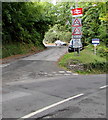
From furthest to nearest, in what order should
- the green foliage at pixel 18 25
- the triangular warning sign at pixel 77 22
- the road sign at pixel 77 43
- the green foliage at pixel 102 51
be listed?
1. the green foliage at pixel 102 51
2. the green foliage at pixel 18 25
3. the road sign at pixel 77 43
4. the triangular warning sign at pixel 77 22

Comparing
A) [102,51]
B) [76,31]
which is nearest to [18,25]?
[76,31]

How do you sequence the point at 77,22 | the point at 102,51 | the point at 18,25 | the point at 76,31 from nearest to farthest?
the point at 77,22, the point at 76,31, the point at 18,25, the point at 102,51

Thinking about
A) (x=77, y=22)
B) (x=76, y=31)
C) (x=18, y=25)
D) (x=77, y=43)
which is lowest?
(x=77, y=43)

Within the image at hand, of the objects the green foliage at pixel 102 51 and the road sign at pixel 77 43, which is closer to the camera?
the road sign at pixel 77 43

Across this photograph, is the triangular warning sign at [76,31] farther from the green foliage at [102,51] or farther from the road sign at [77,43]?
the green foliage at [102,51]

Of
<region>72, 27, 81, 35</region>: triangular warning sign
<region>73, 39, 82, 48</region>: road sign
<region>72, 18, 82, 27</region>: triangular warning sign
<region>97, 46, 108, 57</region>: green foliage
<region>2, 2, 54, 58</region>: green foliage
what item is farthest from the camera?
<region>97, 46, 108, 57</region>: green foliage

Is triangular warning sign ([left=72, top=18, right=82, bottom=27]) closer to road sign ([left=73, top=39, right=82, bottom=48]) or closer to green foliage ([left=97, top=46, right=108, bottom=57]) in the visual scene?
road sign ([left=73, top=39, right=82, bottom=48])

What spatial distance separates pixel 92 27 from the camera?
28.4 metres

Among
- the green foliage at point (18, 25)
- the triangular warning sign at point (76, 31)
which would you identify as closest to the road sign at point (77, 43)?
the triangular warning sign at point (76, 31)

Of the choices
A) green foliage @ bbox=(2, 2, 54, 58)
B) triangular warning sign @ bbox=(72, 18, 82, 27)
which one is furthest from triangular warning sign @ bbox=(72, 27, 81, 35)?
green foliage @ bbox=(2, 2, 54, 58)

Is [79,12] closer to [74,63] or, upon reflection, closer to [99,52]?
[74,63]

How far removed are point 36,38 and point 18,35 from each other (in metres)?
7.13

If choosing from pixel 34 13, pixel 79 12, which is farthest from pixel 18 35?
pixel 79 12

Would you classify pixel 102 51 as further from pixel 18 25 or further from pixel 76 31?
pixel 18 25
